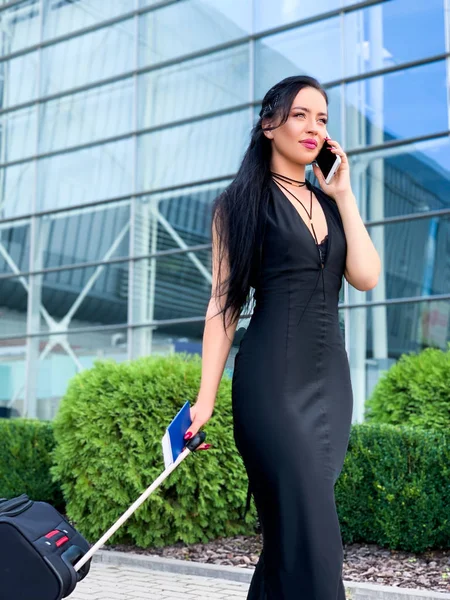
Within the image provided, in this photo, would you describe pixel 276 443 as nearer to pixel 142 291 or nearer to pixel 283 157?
pixel 283 157

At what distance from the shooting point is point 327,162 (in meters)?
2.55

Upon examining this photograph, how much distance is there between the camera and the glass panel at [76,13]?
48.2 ft

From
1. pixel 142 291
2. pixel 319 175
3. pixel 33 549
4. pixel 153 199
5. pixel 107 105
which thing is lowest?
pixel 33 549

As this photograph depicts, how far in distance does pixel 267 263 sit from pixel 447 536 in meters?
3.41

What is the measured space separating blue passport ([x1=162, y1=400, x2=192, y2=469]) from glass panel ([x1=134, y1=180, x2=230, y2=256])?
10441 mm

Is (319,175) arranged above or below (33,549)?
above

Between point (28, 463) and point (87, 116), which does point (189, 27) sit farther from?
point (28, 463)

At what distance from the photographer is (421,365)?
20.0 ft

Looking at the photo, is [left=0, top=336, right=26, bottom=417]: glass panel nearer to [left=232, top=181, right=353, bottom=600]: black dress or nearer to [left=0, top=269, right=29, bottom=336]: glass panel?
[left=0, top=269, right=29, bottom=336]: glass panel

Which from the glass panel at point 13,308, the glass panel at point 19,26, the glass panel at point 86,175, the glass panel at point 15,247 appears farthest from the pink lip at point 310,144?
the glass panel at point 19,26

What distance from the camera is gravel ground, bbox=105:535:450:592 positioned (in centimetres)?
476

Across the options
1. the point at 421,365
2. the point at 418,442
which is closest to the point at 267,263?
the point at 418,442

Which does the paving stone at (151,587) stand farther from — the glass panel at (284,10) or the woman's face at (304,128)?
the glass panel at (284,10)

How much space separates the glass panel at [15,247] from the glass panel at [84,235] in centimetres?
32
